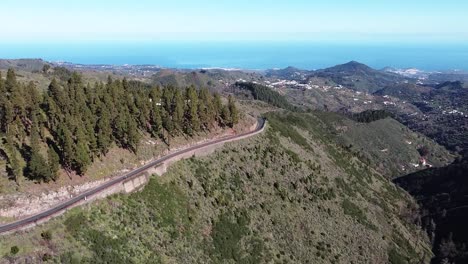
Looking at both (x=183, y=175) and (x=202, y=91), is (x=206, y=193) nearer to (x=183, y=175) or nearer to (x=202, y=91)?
(x=183, y=175)

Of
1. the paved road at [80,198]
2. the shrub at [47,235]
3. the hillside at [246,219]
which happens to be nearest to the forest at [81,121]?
the paved road at [80,198]

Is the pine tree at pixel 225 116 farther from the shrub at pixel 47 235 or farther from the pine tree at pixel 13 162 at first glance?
the shrub at pixel 47 235

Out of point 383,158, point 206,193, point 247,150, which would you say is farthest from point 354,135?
point 206,193

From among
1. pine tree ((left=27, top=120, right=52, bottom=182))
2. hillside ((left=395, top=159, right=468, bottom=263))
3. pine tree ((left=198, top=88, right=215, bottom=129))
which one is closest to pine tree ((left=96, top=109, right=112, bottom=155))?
pine tree ((left=27, top=120, right=52, bottom=182))

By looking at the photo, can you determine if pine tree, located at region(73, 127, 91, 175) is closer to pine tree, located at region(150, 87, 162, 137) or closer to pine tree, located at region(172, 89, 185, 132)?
pine tree, located at region(150, 87, 162, 137)

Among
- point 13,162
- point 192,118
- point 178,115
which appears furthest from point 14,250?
point 192,118

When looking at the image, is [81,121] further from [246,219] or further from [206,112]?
[206,112]
